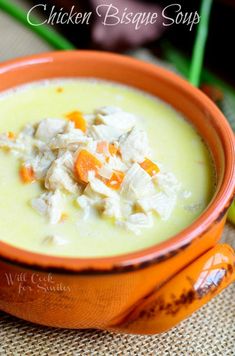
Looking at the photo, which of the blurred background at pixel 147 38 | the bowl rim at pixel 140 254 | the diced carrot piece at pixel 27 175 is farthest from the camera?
the blurred background at pixel 147 38

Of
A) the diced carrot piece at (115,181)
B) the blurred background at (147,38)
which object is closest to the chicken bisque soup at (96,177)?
the diced carrot piece at (115,181)

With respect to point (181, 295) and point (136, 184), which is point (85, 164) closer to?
point (136, 184)

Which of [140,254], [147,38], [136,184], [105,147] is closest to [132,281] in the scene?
[140,254]

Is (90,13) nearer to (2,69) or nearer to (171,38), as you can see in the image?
(171,38)

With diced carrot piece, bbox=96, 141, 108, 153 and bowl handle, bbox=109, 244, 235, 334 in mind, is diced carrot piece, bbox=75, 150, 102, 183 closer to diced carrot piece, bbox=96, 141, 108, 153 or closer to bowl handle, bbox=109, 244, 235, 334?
diced carrot piece, bbox=96, 141, 108, 153

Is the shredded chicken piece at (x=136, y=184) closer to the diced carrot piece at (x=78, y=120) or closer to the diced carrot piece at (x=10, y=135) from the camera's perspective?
the diced carrot piece at (x=78, y=120)

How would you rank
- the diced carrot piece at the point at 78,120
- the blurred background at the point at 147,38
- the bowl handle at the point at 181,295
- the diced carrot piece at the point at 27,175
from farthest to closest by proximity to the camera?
the blurred background at the point at 147,38 → the diced carrot piece at the point at 78,120 → the diced carrot piece at the point at 27,175 → the bowl handle at the point at 181,295

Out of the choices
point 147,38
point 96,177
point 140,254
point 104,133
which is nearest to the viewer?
point 140,254
